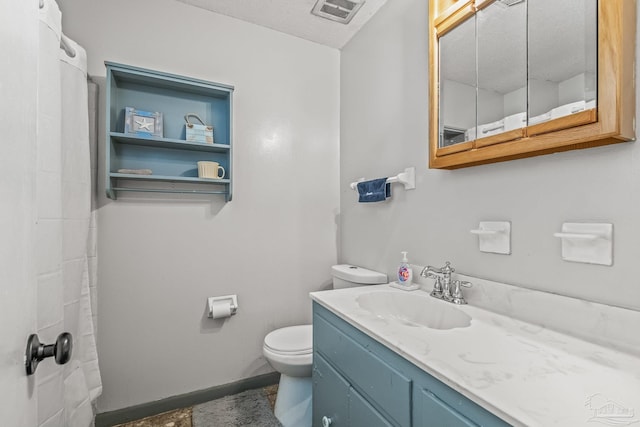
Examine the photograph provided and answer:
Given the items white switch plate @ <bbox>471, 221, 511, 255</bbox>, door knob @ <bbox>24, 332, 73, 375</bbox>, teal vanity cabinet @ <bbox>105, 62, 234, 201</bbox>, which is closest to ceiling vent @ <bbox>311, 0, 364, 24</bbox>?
teal vanity cabinet @ <bbox>105, 62, 234, 201</bbox>

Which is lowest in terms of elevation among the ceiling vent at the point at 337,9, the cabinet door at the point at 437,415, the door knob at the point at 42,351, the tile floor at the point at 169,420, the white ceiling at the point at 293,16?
the tile floor at the point at 169,420

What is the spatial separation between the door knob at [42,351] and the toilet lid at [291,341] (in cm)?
109

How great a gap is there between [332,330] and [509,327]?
0.64 meters

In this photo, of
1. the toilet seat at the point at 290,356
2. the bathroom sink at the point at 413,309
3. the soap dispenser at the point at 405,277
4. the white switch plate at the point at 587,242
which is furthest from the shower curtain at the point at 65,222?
the white switch plate at the point at 587,242

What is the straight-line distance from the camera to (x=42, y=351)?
0.61m

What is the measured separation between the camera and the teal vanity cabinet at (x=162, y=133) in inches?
63.4

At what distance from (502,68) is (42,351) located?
1615 mm

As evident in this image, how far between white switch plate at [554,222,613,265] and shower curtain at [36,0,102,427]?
169 centimetres

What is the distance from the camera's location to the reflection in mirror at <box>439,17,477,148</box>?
4.09 feet

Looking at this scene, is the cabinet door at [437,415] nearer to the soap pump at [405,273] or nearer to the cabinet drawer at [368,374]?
the cabinet drawer at [368,374]

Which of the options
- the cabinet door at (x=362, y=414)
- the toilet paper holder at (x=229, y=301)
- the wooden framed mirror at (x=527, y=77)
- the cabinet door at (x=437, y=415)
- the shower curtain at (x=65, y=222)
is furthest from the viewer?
the toilet paper holder at (x=229, y=301)

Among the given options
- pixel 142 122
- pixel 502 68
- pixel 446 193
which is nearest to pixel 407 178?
pixel 446 193

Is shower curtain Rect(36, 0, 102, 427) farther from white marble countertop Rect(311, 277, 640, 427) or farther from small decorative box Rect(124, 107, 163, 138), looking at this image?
white marble countertop Rect(311, 277, 640, 427)

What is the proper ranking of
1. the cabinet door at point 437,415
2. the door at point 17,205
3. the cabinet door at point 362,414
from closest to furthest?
the door at point 17,205 < the cabinet door at point 437,415 < the cabinet door at point 362,414
